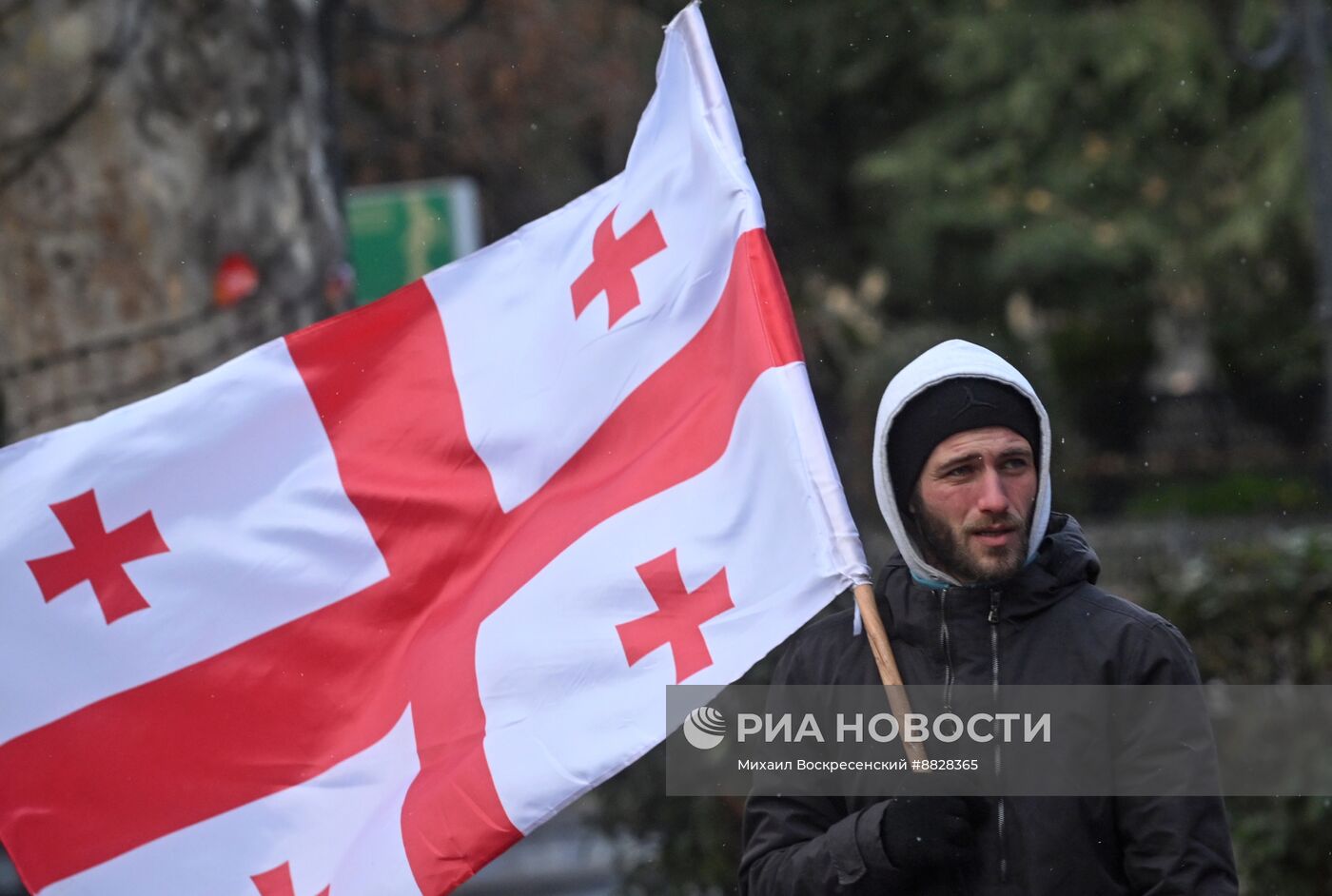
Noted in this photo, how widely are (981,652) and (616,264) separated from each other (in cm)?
126

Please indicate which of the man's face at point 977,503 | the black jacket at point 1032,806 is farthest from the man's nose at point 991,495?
the black jacket at point 1032,806

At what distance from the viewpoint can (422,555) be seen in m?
3.82

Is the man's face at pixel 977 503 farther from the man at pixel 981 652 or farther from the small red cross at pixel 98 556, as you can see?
the small red cross at pixel 98 556

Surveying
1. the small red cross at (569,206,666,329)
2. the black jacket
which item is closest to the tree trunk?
the small red cross at (569,206,666,329)

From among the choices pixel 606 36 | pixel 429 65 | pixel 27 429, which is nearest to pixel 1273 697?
pixel 27 429

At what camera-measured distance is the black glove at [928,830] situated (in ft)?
9.03

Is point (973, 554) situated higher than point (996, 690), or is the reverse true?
point (973, 554)

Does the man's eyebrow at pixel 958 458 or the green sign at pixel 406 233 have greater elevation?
the green sign at pixel 406 233

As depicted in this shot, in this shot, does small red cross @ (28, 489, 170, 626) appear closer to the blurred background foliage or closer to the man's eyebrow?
the man's eyebrow

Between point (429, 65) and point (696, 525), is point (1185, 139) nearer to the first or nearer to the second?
point (429, 65)

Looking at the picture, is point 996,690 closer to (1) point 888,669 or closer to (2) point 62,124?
(1) point 888,669

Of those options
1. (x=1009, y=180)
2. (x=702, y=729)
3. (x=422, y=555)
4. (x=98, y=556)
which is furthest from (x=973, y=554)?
(x=1009, y=180)

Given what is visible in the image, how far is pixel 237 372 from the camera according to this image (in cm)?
395

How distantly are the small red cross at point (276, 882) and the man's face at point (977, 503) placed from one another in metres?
1.39
